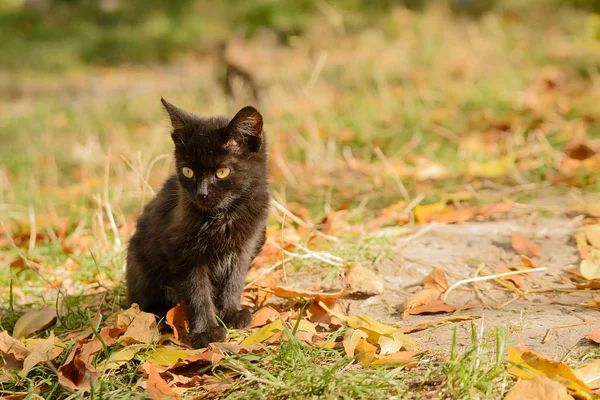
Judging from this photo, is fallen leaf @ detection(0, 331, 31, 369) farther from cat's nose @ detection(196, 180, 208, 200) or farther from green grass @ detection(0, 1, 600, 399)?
cat's nose @ detection(196, 180, 208, 200)

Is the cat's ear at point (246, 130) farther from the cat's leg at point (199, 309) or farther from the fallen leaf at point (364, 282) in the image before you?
the fallen leaf at point (364, 282)

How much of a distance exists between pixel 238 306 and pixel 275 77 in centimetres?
620

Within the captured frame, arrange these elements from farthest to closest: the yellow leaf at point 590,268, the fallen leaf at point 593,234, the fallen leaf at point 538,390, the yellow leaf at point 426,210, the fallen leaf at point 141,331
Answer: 1. the yellow leaf at point 426,210
2. the fallen leaf at point 593,234
3. the yellow leaf at point 590,268
4. the fallen leaf at point 141,331
5. the fallen leaf at point 538,390

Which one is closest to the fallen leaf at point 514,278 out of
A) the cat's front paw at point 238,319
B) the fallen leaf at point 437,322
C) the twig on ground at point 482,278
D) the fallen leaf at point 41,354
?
the twig on ground at point 482,278

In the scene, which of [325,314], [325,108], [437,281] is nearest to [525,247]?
[437,281]

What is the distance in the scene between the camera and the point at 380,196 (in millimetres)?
3932

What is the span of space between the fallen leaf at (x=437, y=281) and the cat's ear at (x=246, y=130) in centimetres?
90

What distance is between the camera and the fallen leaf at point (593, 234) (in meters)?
2.72

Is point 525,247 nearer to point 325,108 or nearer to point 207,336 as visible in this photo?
point 207,336

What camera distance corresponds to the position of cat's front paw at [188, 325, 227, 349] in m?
2.14

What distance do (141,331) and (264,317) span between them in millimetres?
469

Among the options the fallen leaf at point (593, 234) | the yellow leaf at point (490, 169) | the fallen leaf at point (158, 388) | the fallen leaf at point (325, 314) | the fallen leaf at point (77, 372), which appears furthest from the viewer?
the yellow leaf at point (490, 169)

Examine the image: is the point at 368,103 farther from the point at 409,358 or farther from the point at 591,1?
the point at 409,358

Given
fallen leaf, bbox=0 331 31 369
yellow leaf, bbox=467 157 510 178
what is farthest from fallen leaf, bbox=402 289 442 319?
yellow leaf, bbox=467 157 510 178
